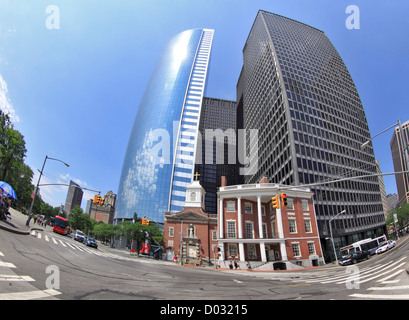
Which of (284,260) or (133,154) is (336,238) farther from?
(133,154)

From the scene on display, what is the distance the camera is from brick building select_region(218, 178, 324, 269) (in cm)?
3052

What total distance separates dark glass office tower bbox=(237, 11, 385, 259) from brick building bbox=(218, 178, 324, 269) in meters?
13.2

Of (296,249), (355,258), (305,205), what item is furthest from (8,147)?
(355,258)

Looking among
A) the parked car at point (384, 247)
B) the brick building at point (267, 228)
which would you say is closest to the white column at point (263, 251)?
the brick building at point (267, 228)

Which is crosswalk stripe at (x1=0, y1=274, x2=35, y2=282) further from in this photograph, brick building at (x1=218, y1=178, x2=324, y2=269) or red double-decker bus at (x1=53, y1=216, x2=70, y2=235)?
brick building at (x1=218, y1=178, x2=324, y2=269)

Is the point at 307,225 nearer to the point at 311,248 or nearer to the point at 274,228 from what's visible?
the point at 311,248

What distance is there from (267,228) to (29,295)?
3508cm

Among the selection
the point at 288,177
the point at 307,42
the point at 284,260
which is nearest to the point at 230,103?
the point at 307,42

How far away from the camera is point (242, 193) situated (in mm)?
34219

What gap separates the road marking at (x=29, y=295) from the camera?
5.09m

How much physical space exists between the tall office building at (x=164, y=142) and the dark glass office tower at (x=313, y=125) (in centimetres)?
3056

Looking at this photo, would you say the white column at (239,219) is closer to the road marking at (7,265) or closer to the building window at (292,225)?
the building window at (292,225)

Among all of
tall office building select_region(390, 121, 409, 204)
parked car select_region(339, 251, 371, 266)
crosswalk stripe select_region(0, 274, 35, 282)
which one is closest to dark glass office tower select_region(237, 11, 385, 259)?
tall office building select_region(390, 121, 409, 204)
